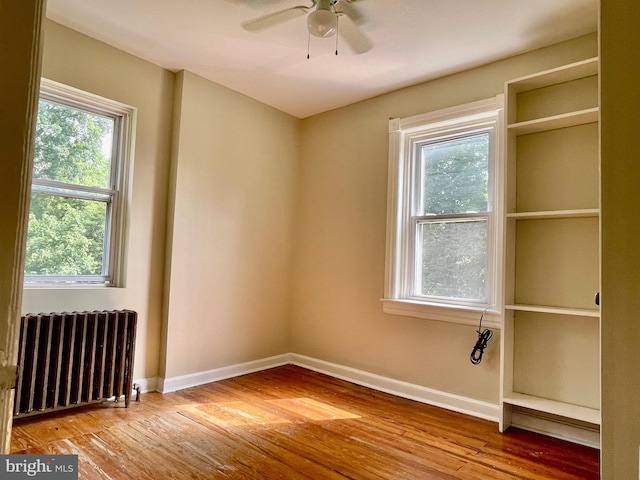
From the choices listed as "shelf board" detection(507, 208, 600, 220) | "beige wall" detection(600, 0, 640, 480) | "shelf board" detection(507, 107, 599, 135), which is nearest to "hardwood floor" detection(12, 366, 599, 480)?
"beige wall" detection(600, 0, 640, 480)

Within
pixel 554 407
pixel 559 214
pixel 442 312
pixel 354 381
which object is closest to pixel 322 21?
pixel 559 214

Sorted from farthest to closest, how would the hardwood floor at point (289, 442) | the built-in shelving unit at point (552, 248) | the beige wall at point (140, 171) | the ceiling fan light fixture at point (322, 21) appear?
the beige wall at point (140, 171) < the built-in shelving unit at point (552, 248) < the ceiling fan light fixture at point (322, 21) < the hardwood floor at point (289, 442)

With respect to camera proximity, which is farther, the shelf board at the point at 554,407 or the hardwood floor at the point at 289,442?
the shelf board at the point at 554,407

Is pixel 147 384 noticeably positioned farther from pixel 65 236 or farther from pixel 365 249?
pixel 365 249

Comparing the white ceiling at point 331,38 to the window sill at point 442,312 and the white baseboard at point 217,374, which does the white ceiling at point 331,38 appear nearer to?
the window sill at point 442,312

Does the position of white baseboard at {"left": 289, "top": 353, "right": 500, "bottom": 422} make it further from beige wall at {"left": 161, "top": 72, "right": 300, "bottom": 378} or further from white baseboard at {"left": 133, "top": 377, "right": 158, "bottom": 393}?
white baseboard at {"left": 133, "top": 377, "right": 158, "bottom": 393}

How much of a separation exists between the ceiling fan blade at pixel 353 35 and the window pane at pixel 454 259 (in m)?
1.49

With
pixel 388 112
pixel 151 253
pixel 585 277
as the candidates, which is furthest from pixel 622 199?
pixel 151 253

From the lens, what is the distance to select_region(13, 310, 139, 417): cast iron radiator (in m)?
2.43

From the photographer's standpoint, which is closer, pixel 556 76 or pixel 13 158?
pixel 13 158

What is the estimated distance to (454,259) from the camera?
317 cm

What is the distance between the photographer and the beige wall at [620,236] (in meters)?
0.94

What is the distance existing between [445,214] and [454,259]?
0.38 metres

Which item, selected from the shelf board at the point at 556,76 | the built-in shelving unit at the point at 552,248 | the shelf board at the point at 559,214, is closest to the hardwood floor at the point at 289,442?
the built-in shelving unit at the point at 552,248
